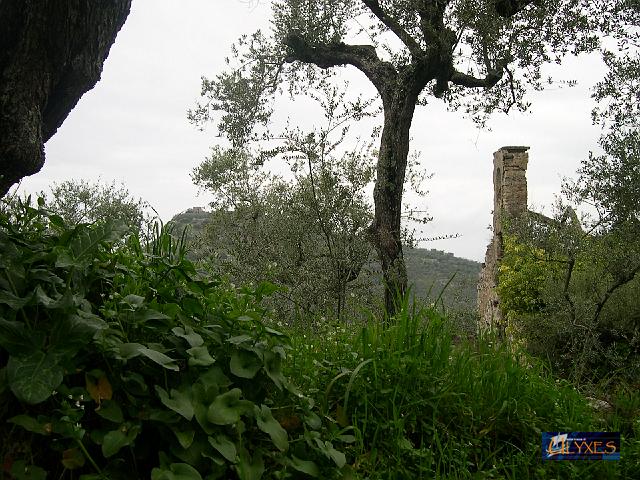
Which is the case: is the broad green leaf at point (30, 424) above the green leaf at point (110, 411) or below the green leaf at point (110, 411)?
below

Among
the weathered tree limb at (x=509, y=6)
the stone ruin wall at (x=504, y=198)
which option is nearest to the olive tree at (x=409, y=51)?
the weathered tree limb at (x=509, y=6)

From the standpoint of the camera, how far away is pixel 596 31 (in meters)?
11.0

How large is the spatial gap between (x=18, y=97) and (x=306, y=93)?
924cm

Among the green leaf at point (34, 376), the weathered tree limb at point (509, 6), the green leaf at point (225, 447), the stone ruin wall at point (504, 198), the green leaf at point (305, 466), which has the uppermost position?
the weathered tree limb at point (509, 6)

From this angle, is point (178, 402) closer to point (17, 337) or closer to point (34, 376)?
point (34, 376)

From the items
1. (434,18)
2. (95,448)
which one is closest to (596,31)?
(434,18)

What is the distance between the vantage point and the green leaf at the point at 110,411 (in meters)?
2.23

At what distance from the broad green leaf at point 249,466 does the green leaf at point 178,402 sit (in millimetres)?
292

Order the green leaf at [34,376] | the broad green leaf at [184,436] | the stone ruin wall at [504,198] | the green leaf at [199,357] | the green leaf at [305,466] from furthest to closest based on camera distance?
the stone ruin wall at [504,198], the green leaf at [305,466], the green leaf at [199,357], the broad green leaf at [184,436], the green leaf at [34,376]

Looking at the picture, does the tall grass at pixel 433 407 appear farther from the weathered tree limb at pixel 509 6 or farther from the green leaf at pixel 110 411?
the weathered tree limb at pixel 509 6

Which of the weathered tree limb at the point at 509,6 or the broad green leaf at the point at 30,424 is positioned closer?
the broad green leaf at the point at 30,424

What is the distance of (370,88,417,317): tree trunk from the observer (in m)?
10.2

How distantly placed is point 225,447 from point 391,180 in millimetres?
8413

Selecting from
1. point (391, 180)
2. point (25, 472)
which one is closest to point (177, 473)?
point (25, 472)
